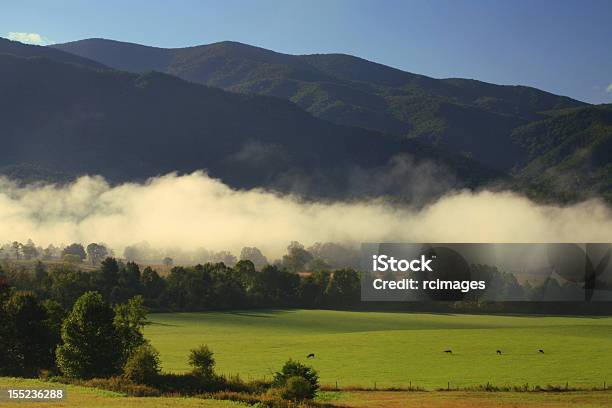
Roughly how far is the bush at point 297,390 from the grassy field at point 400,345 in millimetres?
12379

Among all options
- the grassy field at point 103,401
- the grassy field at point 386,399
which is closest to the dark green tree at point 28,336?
the grassy field at point 386,399

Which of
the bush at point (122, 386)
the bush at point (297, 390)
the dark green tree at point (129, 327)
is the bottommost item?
the bush at point (122, 386)

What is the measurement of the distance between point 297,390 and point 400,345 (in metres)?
46.0

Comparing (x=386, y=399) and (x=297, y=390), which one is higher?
(x=297, y=390)

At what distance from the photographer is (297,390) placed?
6169cm

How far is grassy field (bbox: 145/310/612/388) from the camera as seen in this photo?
80.2m

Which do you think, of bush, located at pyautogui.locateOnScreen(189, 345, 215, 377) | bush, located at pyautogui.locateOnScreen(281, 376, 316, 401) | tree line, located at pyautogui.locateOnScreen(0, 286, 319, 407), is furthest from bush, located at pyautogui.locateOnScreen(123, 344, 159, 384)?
bush, located at pyautogui.locateOnScreen(281, 376, 316, 401)

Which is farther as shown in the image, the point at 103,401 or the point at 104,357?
the point at 104,357

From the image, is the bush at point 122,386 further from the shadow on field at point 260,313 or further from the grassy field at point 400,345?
the shadow on field at point 260,313

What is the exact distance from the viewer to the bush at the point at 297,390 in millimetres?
61594
